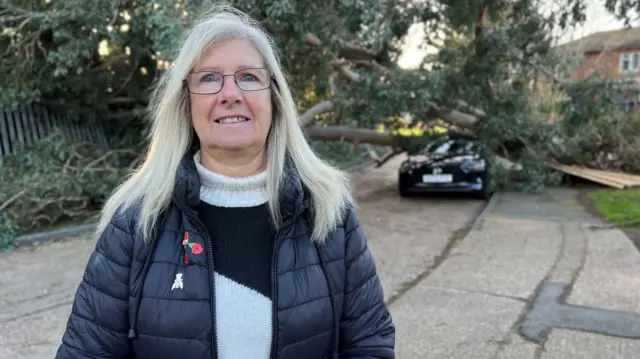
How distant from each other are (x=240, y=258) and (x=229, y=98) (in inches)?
19.9

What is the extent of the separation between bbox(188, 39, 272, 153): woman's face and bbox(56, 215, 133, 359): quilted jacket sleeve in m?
0.42

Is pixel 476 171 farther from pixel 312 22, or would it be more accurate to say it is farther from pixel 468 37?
pixel 312 22

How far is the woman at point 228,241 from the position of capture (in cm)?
154

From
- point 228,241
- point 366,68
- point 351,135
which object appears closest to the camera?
point 228,241

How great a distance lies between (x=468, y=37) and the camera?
1036cm

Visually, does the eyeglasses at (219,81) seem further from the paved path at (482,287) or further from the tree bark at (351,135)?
the tree bark at (351,135)

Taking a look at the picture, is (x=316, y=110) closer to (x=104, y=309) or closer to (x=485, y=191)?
(x=485, y=191)

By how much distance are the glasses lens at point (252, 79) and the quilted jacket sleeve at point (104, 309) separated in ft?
1.94

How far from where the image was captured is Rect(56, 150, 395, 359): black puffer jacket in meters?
1.53

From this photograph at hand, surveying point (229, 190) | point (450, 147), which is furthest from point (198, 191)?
point (450, 147)

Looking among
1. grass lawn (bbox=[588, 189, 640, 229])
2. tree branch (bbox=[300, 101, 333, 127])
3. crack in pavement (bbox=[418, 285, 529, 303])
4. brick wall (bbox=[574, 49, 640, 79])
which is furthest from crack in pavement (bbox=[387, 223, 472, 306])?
brick wall (bbox=[574, 49, 640, 79])

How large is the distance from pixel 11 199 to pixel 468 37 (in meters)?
8.51

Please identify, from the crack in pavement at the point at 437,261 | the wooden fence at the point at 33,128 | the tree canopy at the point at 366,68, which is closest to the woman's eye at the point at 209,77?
the crack in pavement at the point at 437,261

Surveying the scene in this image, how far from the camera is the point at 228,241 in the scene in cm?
163
